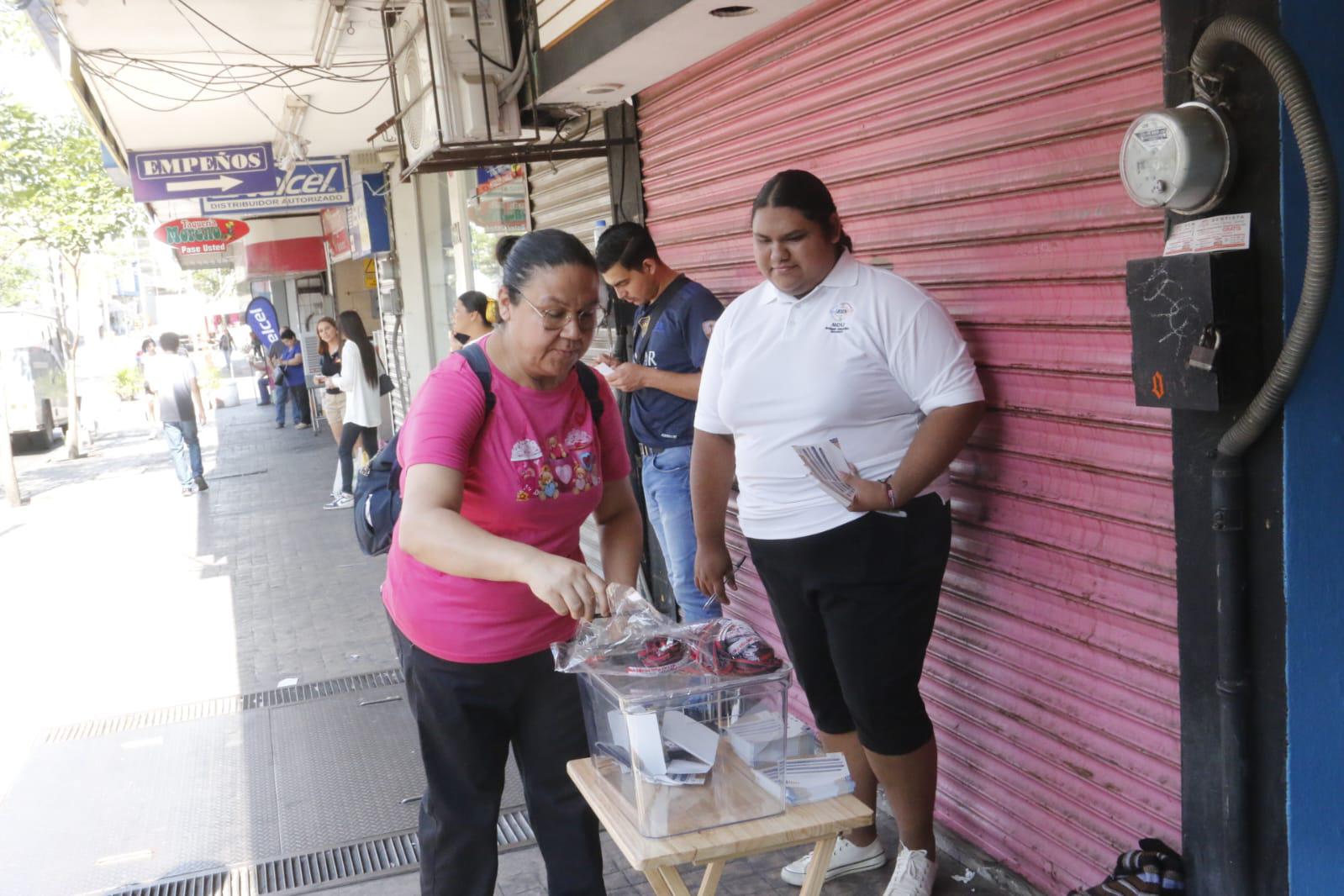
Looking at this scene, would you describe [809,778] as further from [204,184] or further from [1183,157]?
[204,184]

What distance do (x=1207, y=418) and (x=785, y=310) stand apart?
1.19m

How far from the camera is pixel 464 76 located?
5.98m

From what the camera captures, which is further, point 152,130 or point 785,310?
point 152,130

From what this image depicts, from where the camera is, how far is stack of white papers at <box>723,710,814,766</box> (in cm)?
222

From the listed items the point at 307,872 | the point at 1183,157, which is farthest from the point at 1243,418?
the point at 307,872

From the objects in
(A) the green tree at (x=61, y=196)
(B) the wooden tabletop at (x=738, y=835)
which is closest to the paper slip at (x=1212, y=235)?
(B) the wooden tabletop at (x=738, y=835)

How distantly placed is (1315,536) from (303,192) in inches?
481

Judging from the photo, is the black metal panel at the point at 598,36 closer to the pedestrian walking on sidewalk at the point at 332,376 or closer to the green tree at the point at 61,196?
the pedestrian walking on sidewalk at the point at 332,376

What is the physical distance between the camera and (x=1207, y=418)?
2529mm

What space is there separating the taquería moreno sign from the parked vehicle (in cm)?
530

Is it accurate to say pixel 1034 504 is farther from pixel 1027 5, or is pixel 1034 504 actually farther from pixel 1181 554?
pixel 1027 5

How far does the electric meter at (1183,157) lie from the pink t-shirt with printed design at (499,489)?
137 cm

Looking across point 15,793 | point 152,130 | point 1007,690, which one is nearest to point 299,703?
point 15,793

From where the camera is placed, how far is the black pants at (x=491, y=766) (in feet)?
9.23
